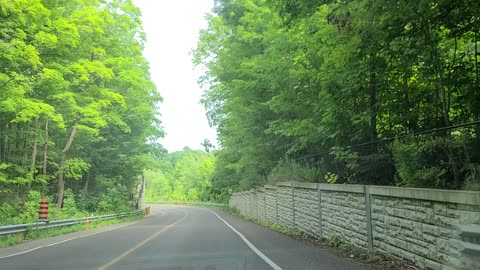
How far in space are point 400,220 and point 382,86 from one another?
4.06 meters

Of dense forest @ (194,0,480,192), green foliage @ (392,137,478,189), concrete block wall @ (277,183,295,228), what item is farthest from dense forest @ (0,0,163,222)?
green foliage @ (392,137,478,189)

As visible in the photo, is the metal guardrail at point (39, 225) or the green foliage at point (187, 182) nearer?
the metal guardrail at point (39, 225)

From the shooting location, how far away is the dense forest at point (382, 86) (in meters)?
8.02

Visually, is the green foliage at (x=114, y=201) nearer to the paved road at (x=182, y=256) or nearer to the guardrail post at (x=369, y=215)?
the paved road at (x=182, y=256)

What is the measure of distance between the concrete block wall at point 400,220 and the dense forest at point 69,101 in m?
14.0

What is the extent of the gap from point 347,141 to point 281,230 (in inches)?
244

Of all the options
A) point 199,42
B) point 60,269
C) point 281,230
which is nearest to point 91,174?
point 199,42

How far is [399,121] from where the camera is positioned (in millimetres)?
11180

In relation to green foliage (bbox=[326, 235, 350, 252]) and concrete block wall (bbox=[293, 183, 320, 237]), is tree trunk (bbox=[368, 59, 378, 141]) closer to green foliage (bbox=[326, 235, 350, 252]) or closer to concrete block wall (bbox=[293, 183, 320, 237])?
green foliage (bbox=[326, 235, 350, 252])

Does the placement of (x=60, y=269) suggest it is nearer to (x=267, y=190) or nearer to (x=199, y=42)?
(x=267, y=190)

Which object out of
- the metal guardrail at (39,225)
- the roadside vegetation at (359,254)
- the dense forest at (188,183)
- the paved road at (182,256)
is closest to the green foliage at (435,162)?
the roadside vegetation at (359,254)

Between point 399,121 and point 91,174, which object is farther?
point 91,174

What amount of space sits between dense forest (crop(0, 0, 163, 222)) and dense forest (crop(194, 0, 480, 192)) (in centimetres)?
1058

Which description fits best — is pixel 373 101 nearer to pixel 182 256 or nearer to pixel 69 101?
pixel 182 256
